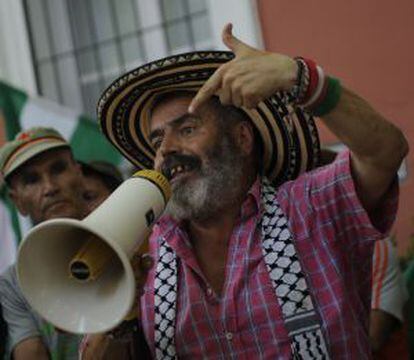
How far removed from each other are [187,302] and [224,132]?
54 centimetres

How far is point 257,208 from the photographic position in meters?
2.38

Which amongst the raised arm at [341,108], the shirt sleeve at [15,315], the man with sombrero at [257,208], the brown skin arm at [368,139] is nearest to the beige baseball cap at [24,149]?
the shirt sleeve at [15,315]

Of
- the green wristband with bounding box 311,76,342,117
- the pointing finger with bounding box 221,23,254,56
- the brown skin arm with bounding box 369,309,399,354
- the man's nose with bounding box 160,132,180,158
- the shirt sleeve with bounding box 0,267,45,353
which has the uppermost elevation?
the pointing finger with bounding box 221,23,254,56

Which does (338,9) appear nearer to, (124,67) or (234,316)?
(124,67)

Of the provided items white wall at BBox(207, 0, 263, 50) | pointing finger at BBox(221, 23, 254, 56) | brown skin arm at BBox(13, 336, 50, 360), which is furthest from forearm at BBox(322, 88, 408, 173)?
white wall at BBox(207, 0, 263, 50)

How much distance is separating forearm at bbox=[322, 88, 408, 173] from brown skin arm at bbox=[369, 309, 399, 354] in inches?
44.8

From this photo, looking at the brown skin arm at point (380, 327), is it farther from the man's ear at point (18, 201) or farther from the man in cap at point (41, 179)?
the man's ear at point (18, 201)

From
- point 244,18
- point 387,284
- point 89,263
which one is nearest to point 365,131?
point 89,263

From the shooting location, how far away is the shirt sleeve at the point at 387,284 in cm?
308

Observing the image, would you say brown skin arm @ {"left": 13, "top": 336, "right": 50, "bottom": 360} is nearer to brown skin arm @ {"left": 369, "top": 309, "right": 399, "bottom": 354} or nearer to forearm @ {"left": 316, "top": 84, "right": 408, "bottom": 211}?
brown skin arm @ {"left": 369, "top": 309, "right": 399, "bottom": 354}

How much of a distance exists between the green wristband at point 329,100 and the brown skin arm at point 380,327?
1306mm

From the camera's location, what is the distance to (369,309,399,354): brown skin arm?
3.02 meters

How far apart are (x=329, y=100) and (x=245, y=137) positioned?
0.61 metres

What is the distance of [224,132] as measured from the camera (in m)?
2.47
